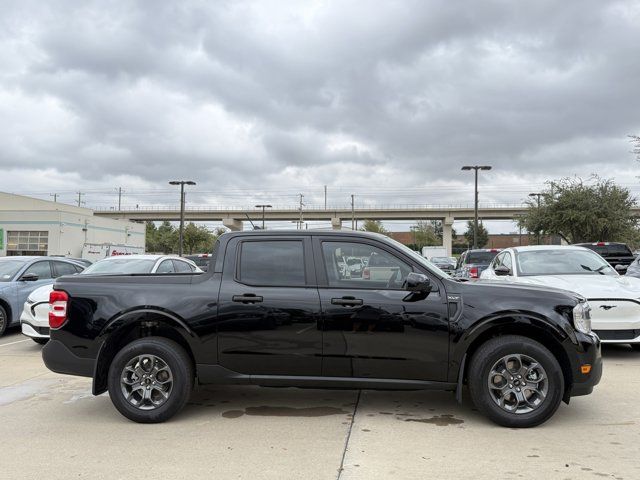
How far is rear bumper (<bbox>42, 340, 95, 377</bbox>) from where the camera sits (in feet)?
16.3

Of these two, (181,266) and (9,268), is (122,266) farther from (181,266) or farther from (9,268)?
(9,268)

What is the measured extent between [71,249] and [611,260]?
45.2 meters

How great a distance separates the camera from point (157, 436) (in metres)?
4.56

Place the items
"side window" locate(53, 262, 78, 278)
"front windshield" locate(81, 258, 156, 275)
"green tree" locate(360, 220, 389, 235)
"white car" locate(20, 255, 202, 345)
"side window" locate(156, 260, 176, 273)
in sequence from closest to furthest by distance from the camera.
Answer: "white car" locate(20, 255, 202, 345) → "front windshield" locate(81, 258, 156, 275) → "side window" locate(156, 260, 176, 273) → "side window" locate(53, 262, 78, 278) → "green tree" locate(360, 220, 389, 235)

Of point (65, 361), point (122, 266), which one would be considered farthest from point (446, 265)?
point (65, 361)

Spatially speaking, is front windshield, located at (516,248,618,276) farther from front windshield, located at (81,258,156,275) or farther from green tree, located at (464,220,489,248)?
green tree, located at (464,220,489,248)

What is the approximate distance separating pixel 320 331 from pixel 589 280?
514 cm

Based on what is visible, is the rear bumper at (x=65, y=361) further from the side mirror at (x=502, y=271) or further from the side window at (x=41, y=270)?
the side window at (x=41, y=270)

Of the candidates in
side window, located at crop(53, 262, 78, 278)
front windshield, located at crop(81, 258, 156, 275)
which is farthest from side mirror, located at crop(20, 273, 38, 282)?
front windshield, located at crop(81, 258, 156, 275)

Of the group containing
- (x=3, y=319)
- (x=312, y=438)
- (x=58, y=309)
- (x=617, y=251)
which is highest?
(x=617, y=251)

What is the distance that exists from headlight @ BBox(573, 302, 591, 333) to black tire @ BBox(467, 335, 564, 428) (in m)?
0.37

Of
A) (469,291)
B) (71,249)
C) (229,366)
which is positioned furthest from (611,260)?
(71,249)

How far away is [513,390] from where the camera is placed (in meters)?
4.70

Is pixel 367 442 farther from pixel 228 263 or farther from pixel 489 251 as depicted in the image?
pixel 489 251
